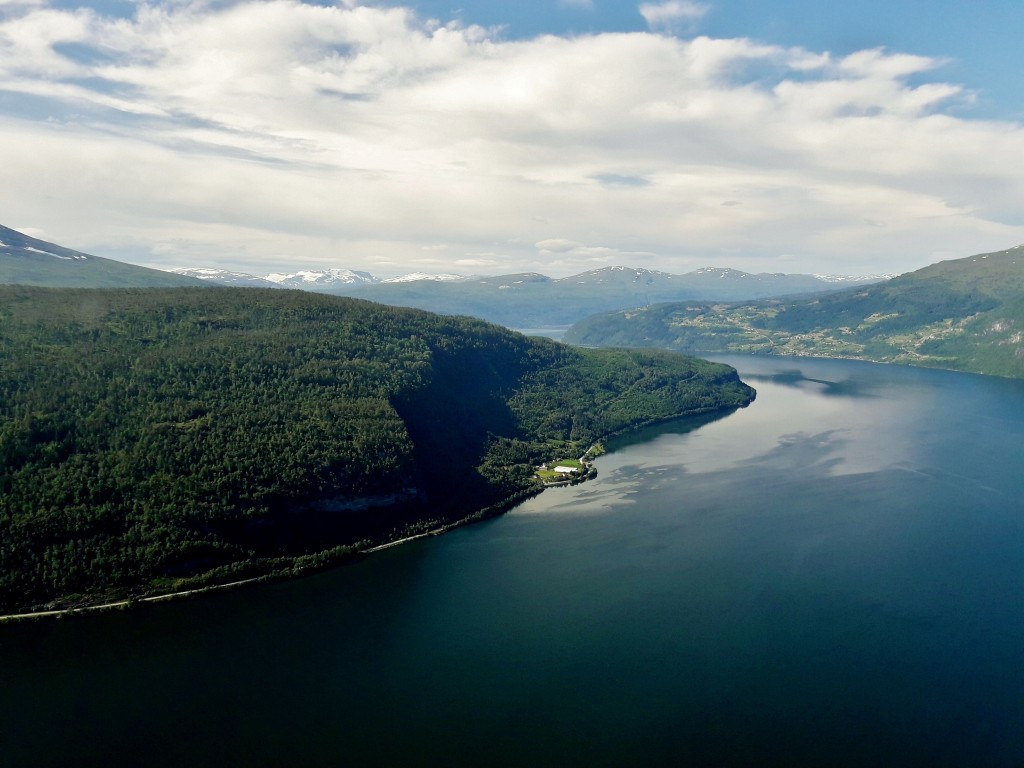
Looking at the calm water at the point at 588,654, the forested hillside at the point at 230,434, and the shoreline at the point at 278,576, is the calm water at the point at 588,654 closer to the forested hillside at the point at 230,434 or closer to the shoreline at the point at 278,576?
the shoreline at the point at 278,576

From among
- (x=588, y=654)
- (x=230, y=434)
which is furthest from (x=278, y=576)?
(x=588, y=654)

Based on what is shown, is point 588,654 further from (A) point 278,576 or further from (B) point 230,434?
(B) point 230,434


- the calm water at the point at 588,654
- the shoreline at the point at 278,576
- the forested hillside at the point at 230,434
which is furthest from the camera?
the forested hillside at the point at 230,434

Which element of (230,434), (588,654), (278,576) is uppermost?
(230,434)

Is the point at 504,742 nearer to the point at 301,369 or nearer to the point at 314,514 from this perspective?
the point at 314,514

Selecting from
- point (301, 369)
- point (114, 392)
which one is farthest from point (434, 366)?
point (114, 392)

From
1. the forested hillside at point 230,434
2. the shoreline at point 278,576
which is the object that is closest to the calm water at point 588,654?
the shoreline at point 278,576

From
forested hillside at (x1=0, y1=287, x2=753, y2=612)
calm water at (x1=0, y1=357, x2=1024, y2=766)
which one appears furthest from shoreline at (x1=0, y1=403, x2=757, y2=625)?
calm water at (x1=0, y1=357, x2=1024, y2=766)

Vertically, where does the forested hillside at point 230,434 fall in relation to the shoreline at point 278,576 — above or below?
above
